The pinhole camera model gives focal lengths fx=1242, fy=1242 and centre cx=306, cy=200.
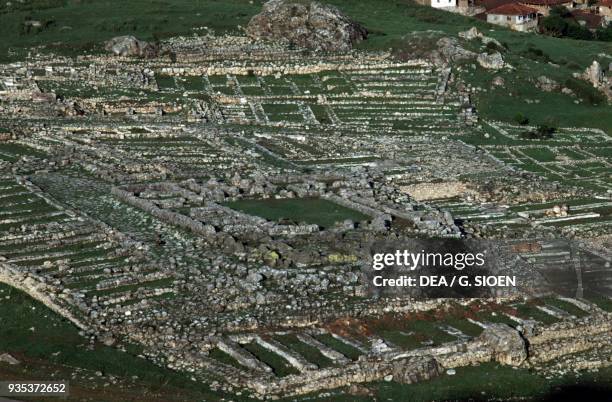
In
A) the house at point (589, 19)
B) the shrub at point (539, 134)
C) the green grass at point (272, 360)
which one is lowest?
the house at point (589, 19)

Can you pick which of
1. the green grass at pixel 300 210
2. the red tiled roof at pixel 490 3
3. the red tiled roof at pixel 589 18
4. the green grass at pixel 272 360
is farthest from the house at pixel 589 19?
the green grass at pixel 272 360

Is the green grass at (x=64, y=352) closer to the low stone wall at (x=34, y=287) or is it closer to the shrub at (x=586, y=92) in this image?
the low stone wall at (x=34, y=287)

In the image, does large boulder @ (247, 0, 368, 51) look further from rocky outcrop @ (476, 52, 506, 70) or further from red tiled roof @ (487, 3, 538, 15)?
red tiled roof @ (487, 3, 538, 15)

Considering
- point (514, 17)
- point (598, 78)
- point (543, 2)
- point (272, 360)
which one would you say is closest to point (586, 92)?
point (598, 78)

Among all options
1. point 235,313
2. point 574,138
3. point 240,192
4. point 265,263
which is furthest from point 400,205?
point 574,138

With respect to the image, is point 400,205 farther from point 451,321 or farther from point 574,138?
point 574,138
